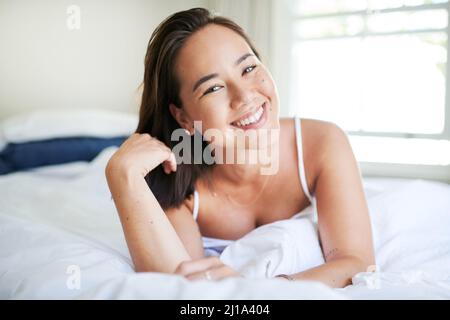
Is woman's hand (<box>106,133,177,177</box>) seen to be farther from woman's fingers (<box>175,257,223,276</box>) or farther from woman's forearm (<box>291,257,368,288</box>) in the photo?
woman's forearm (<box>291,257,368,288</box>)

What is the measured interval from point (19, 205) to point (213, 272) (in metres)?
0.87

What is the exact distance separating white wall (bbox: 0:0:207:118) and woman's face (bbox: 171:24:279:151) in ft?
2.94

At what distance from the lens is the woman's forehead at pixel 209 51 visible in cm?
97

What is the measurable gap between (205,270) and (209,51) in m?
0.48

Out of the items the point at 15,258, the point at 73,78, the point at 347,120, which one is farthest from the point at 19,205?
the point at 347,120

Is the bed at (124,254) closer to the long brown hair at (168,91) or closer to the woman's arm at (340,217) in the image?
the woman's arm at (340,217)

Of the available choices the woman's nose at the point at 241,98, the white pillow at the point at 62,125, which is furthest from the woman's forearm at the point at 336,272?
the white pillow at the point at 62,125

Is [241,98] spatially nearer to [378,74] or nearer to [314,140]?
[314,140]

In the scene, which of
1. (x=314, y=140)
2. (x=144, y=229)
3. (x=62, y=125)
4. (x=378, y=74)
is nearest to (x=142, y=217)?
(x=144, y=229)

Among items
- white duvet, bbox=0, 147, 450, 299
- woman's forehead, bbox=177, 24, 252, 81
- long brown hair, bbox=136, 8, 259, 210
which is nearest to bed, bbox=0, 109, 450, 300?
white duvet, bbox=0, 147, 450, 299

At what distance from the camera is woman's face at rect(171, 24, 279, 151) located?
0.97 meters

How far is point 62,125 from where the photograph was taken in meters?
1.93

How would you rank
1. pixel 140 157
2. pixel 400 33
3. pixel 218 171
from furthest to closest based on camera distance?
pixel 400 33 < pixel 218 171 < pixel 140 157
